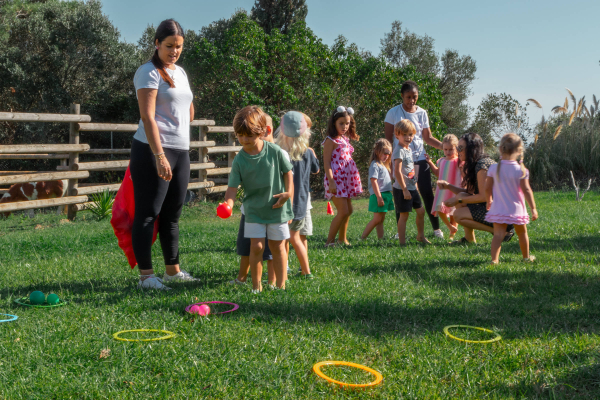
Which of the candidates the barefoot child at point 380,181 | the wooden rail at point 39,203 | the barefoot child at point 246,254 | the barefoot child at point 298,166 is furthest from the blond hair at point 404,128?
the wooden rail at point 39,203

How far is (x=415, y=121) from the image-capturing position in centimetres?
675

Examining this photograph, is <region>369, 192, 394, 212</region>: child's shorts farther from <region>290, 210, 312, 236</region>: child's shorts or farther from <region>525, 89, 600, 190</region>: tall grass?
<region>525, 89, 600, 190</region>: tall grass

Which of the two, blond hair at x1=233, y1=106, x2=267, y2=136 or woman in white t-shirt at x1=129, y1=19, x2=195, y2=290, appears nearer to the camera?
blond hair at x1=233, y1=106, x2=267, y2=136

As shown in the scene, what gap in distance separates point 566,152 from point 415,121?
395 inches

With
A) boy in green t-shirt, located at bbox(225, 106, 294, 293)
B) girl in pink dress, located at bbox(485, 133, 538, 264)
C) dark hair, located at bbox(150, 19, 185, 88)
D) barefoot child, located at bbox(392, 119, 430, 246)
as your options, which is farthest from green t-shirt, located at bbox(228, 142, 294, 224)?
barefoot child, located at bbox(392, 119, 430, 246)

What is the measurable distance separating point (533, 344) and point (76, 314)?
3017 mm

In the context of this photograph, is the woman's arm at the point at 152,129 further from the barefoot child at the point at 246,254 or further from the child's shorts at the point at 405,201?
the child's shorts at the point at 405,201

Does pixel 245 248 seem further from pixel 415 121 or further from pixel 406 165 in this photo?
pixel 415 121

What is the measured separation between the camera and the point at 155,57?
4.20 meters

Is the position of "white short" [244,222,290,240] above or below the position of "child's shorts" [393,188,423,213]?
below

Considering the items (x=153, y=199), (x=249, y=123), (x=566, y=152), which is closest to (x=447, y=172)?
(x=249, y=123)

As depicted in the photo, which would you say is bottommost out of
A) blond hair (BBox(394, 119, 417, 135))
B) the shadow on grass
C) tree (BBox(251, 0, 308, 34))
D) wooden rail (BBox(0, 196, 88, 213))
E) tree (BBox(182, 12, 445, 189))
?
the shadow on grass

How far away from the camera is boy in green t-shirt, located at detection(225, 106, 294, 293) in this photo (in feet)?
13.4

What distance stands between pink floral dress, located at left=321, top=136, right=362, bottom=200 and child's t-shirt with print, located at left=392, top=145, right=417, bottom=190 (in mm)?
532
